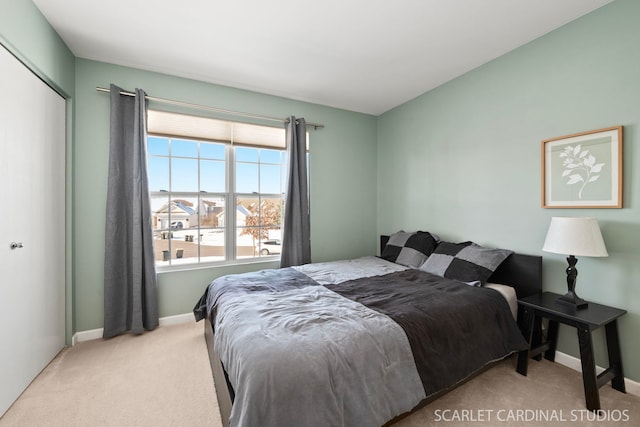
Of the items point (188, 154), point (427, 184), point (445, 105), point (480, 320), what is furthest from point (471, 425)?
point (188, 154)

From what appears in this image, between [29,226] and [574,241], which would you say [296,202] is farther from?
[574,241]

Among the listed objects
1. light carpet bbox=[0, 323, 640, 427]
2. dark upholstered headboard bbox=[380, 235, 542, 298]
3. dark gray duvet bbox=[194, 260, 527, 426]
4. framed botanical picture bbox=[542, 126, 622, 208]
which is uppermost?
framed botanical picture bbox=[542, 126, 622, 208]

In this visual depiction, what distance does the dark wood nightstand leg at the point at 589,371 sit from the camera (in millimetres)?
1628

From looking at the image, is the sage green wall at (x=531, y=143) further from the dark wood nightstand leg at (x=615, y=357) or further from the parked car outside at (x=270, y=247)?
the parked car outside at (x=270, y=247)

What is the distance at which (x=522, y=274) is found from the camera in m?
2.28

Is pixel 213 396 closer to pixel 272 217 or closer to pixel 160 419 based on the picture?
pixel 160 419

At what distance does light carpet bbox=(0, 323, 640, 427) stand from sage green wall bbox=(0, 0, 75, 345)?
716 mm

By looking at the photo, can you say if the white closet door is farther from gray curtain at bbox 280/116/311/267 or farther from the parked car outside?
gray curtain at bbox 280/116/311/267

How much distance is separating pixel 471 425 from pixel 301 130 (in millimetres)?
3113

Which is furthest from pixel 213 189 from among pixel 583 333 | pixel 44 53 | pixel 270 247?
pixel 583 333

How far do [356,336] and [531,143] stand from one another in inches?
88.8

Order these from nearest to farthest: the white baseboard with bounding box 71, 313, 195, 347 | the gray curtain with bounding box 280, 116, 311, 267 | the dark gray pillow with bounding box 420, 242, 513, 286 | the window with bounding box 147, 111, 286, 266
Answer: the dark gray pillow with bounding box 420, 242, 513, 286, the white baseboard with bounding box 71, 313, 195, 347, the window with bounding box 147, 111, 286, 266, the gray curtain with bounding box 280, 116, 311, 267

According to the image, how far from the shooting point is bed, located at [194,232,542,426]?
3.77ft

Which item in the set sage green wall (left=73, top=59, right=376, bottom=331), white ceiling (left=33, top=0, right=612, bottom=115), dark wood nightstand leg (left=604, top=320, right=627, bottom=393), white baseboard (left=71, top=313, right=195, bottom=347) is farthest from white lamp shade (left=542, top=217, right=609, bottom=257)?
white baseboard (left=71, top=313, right=195, bottom=347)
